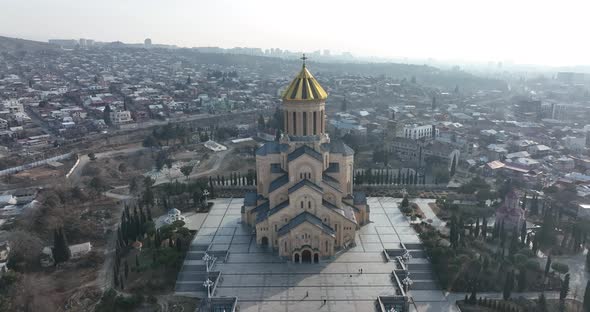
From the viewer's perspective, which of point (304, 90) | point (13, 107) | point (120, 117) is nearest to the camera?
point (304, 90)

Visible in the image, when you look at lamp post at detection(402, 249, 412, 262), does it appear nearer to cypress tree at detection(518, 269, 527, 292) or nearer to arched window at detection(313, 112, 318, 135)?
cypress tree at detection(518, 269, 527, 292)

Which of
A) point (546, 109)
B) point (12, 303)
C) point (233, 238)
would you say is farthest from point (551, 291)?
point (546, 109)

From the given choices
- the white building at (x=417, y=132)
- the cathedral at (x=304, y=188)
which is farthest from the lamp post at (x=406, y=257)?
the white building at (x=417, y=132)

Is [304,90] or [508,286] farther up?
[304,90]

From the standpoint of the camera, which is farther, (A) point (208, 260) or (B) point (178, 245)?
(B) point (178, 245)

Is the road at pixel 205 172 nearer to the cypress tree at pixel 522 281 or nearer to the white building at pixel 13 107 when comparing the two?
the cypress tree at pixel 522 281

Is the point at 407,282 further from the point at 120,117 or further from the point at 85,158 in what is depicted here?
the point at 120,117

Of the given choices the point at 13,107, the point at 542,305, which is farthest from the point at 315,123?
the point at 13,107
